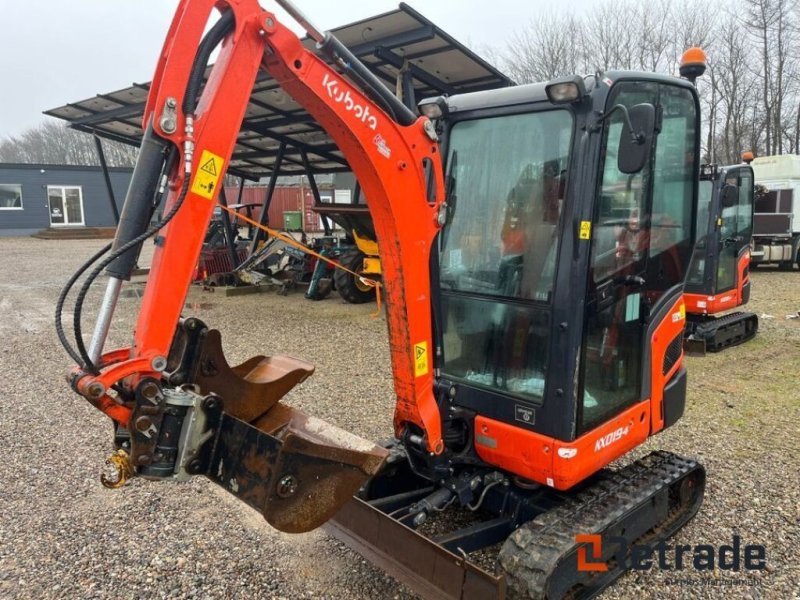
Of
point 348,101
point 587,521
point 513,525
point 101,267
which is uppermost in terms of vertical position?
point 348,101

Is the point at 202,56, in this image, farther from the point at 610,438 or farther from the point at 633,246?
the point at 610,438

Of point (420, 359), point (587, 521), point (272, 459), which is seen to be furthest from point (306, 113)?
point (272, 459)

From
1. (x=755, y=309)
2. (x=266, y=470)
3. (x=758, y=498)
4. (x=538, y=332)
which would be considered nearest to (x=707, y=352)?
(x=755, y=309)

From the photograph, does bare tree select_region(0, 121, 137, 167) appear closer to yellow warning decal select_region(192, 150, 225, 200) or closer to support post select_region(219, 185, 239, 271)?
support post select_region(219, 185, 239, 271)

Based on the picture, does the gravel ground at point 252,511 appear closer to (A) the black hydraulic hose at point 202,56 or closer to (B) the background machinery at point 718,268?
(B) the background machinery at point 718,268

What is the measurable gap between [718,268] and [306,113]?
7.15 metres

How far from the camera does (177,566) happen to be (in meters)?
3.27

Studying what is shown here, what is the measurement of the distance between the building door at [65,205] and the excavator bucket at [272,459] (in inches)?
1207

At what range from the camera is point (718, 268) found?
317 inches

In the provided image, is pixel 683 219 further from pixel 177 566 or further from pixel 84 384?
pixel 177 566

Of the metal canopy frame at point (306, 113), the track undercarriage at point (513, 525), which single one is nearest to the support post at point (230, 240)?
the metal canopy frame at point (306, 113)

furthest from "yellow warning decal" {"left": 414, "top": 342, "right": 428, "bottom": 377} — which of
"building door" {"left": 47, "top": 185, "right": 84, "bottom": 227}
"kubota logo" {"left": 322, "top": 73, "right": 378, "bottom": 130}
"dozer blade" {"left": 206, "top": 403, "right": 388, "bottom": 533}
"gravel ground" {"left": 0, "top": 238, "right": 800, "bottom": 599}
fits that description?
"building door" {"left": 47, "top": 185, "right": 84, "bottom": 227}

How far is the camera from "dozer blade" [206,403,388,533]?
7.18 feet

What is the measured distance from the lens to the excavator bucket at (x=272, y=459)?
2193 millimetres
